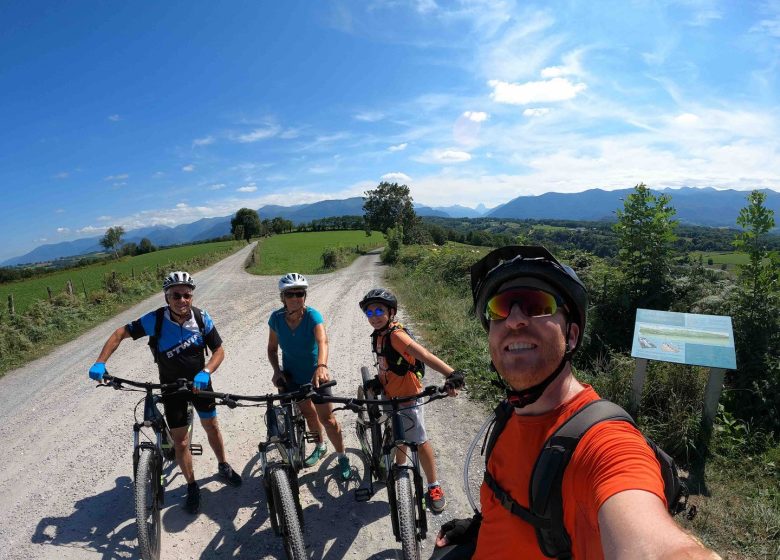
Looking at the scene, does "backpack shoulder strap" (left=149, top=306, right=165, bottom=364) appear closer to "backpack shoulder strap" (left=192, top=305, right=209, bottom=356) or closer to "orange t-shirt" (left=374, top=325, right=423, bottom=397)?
"backpack shoulder strap" (left=192, top=305, right=209, bottom=356)

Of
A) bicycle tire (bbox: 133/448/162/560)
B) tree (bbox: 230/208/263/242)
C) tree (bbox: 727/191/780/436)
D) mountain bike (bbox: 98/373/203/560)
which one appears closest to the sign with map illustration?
tree (bbox: 727/191/780/436)

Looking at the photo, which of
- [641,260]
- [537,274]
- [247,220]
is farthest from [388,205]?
[537,274]

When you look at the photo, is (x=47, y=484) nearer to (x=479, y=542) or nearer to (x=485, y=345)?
(x=479, y=542)

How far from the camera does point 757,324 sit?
5.27 meters

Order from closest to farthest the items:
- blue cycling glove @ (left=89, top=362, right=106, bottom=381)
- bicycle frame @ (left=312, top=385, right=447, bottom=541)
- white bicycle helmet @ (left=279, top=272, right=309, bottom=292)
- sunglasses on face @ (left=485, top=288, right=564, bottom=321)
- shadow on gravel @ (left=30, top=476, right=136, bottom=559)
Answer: sunglasses on face @ (left=485, top=288, right=564, bottom=321) < bicycle frame @ (left=312, top=385, right=447, bottom=541) < blue cycling glove @ (left=89, top=362, right=106, bottom=381) < shadow on gravel @ (left=30, top=476, right=136, bottom=559) < white bicycle helmet @ (left=279, top=272, right=309, bottom=292)

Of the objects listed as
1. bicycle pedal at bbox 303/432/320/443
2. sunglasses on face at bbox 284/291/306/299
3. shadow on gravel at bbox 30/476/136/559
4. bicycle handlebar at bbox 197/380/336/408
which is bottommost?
shadow on gravel at bbox 30/476/136/559

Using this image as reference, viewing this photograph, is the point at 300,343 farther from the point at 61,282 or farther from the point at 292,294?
the point at 61,282

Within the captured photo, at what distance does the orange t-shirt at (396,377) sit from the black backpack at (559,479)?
227cm

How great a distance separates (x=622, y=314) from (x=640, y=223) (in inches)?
70.5

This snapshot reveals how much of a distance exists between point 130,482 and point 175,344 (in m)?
2.06

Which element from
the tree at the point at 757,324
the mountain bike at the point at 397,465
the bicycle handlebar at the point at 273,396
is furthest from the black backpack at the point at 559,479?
the tree at the point at 757,324

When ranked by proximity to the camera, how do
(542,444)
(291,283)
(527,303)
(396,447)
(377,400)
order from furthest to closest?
(291,283) < (396,447) < (377,400) < (527,303) < (542,444)

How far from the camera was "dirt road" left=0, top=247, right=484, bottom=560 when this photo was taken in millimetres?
3533

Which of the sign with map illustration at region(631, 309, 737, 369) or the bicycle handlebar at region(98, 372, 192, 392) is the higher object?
the bicycle handlebar at region(98, 372, 192, 392)
